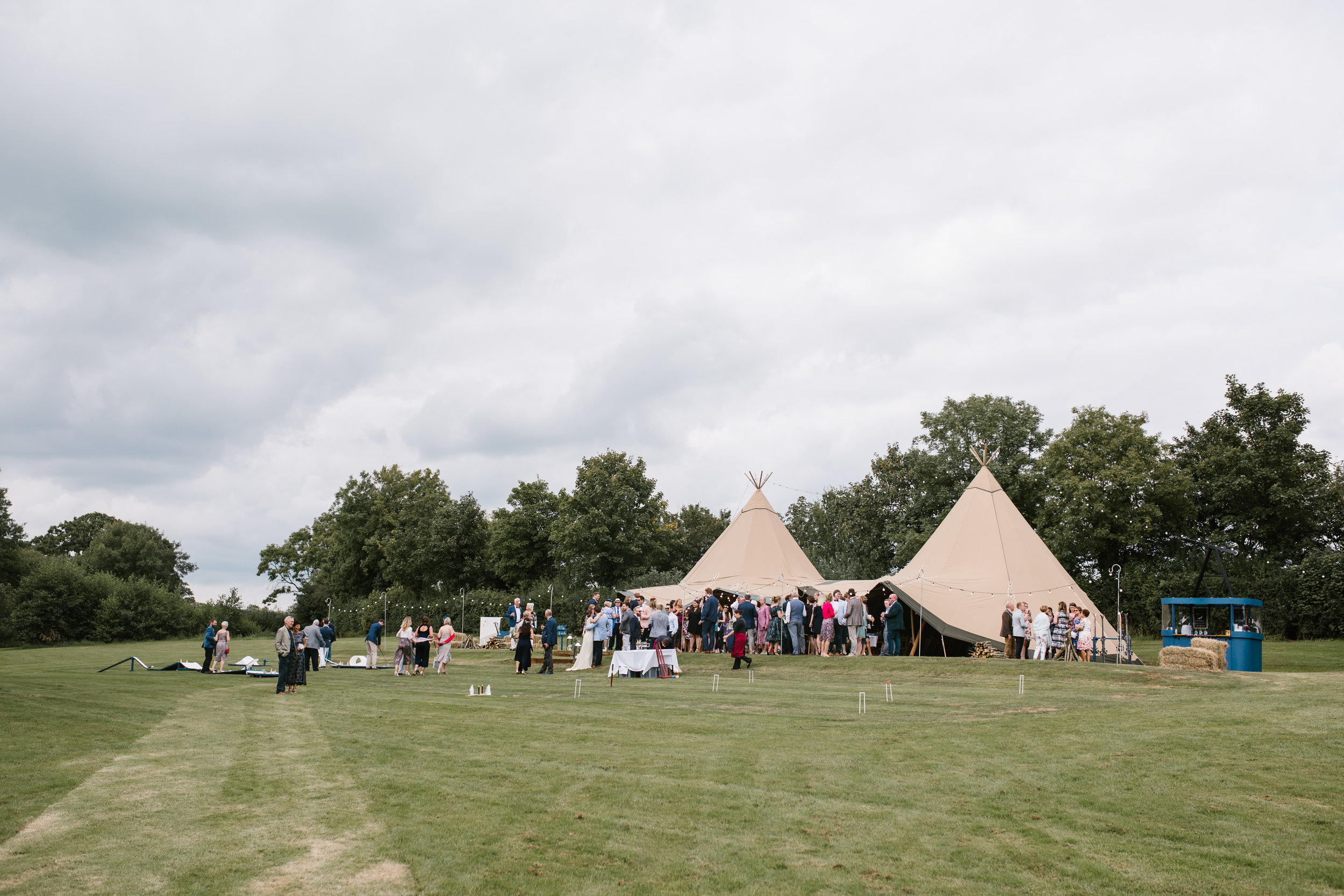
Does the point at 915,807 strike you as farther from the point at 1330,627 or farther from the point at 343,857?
the point at 1330,627

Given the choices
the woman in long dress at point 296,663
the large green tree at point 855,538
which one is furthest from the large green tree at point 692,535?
the woman in long dress at point 296,663

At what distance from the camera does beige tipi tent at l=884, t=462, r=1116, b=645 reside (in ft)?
81.0

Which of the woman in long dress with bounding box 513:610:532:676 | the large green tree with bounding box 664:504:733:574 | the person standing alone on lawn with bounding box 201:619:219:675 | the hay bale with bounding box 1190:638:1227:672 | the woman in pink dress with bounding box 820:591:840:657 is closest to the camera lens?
the hay bale with bounding box 1190:638:1227:672

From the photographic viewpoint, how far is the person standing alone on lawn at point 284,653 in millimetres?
17812

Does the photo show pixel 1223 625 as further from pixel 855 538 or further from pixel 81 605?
pixel 81 605

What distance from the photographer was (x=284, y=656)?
18.1 meters

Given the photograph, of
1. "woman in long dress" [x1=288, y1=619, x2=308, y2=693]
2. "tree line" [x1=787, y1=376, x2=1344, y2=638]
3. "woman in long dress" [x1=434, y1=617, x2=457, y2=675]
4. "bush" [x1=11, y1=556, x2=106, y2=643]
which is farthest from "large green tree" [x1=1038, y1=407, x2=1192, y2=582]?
"bush" [x1=11, y1=556, x2=106, y2=643]

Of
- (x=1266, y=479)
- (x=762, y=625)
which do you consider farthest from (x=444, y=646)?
(x=1266, y=479)

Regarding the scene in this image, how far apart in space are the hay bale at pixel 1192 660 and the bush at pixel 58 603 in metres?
53.3

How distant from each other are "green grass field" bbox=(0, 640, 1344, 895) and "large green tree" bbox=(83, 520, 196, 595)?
61270 millimetres

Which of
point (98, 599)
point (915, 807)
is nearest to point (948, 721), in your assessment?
point (915, 807)

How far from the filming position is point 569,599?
41.7 meters

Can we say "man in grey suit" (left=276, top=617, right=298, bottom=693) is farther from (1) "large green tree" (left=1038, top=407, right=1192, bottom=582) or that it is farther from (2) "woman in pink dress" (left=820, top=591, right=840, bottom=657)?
(1) "large green tree" (left=1038, top=407, right=1192, bottom=582)

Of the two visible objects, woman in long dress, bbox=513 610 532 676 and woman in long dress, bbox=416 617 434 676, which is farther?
woman in long dress, bbox=416 617 434 676
